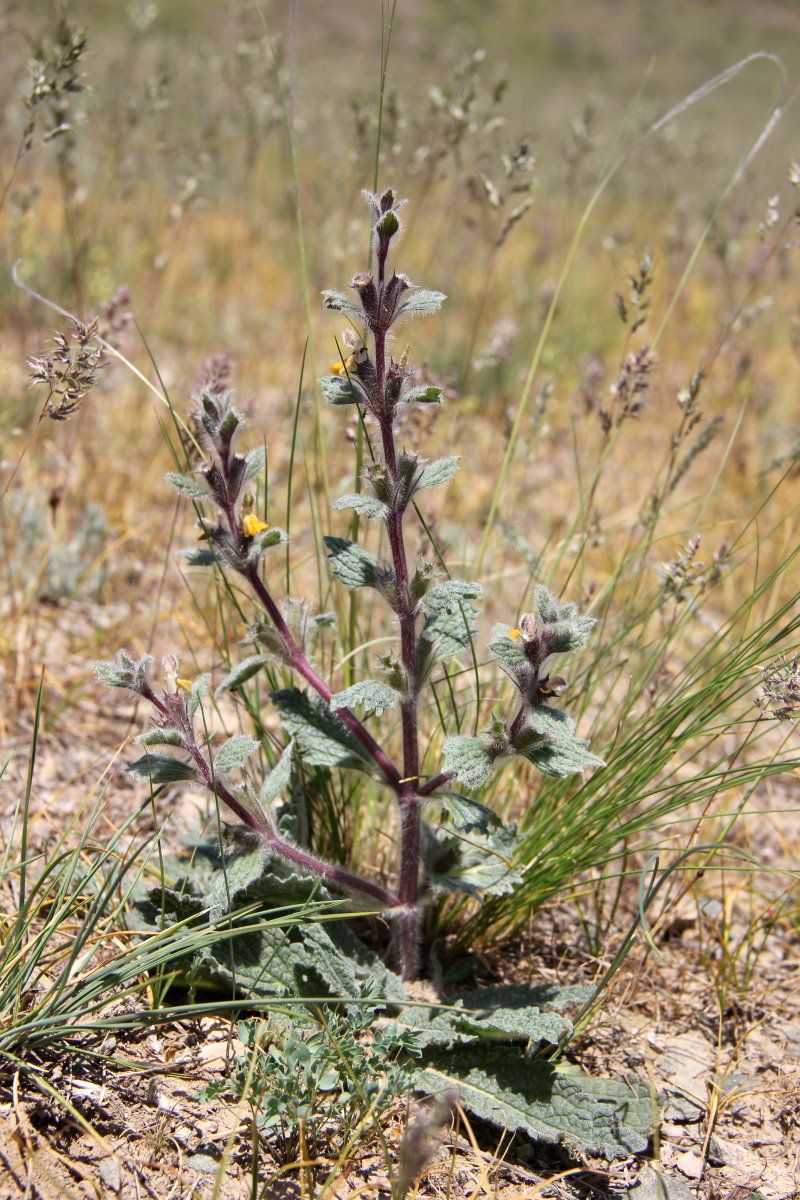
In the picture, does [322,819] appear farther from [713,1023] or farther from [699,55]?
[699,55]

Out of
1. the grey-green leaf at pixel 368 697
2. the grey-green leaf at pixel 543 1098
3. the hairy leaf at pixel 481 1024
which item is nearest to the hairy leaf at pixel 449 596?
the grey-green leaf at pixel 368 697

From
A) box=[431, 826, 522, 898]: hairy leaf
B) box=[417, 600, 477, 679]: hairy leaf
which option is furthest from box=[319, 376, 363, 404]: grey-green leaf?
box=[431, 826, 522, 898]: hairy leaf

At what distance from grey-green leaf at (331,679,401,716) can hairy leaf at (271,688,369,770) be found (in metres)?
0.18

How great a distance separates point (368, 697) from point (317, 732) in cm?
25

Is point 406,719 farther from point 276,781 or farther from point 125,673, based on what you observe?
point 125,673

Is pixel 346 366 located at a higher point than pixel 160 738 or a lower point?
higher

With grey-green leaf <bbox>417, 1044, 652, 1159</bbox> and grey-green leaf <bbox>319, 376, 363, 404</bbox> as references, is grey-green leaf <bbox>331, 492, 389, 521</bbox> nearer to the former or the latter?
grey-green leaf <bbox>319, 376, 363, 404</bbox>

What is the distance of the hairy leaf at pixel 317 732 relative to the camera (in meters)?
1.61

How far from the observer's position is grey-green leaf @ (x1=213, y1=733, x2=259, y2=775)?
148 centimetres

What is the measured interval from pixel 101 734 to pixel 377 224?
150 cm

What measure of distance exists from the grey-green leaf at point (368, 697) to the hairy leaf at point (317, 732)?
18 cm

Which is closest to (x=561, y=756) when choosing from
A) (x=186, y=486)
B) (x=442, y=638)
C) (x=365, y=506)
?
(x=442, y=638)

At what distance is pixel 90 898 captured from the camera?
1641 mm

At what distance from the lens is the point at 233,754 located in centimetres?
149
